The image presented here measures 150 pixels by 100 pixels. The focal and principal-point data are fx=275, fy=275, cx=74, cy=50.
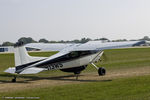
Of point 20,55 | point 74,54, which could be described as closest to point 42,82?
point 20,55

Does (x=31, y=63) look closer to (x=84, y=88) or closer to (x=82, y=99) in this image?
(x=84, y=88)

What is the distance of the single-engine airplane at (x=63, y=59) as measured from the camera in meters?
15.0

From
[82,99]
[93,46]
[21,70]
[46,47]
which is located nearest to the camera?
[82,99]

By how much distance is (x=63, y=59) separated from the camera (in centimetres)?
1644

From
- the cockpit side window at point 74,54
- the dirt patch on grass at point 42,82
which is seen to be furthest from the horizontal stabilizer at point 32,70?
the cockpit side window at point 74,54

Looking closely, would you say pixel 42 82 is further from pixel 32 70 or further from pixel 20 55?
pixel 20 55

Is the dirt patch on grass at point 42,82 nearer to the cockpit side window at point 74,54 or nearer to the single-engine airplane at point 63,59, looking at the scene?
the single-engine airplane at point 63,59

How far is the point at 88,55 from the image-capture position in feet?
58.9

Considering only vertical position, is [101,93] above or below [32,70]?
below

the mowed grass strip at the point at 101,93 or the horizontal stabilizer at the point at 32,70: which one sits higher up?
the horizontal stabilizer at the point at 32,70

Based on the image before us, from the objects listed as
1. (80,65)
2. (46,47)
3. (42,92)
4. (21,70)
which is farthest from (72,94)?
(46,47)

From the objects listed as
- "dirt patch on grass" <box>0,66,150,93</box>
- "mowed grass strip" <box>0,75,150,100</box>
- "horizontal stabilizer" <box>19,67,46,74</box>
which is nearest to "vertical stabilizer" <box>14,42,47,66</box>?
"horizontal stabilizer" <box>19,67,46,74</box>

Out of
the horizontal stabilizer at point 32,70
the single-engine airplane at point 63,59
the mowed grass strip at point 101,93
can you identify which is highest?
the single-engine airplane at point 63,59

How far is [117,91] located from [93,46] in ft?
22.5
